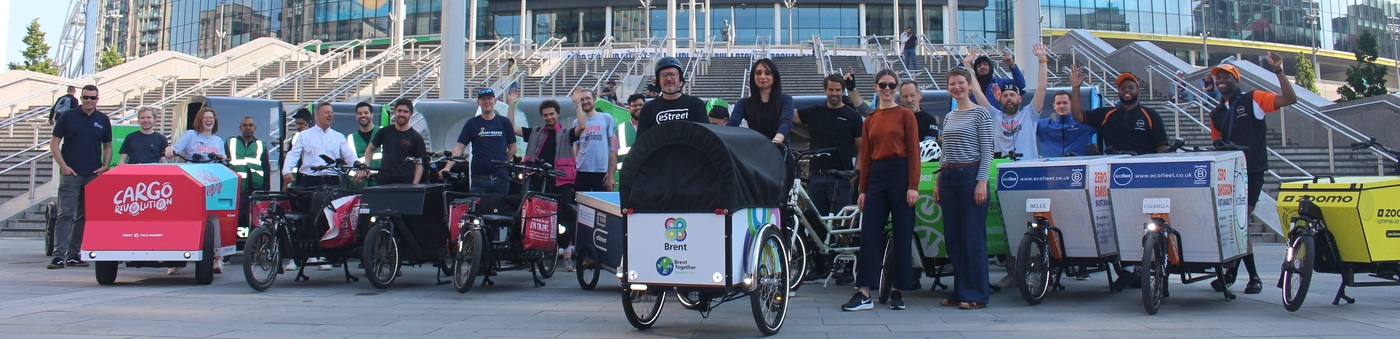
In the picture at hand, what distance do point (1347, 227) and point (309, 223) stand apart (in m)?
7.62

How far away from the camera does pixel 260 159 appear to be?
10.7m

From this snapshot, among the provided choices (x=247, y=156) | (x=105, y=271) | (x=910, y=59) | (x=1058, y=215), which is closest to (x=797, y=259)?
(x=1058, y=215)

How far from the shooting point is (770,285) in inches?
220

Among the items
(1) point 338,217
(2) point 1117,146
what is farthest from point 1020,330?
(1) point 338,217

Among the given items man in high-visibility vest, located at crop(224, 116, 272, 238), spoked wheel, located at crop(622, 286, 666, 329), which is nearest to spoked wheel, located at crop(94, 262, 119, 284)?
man in high-visibility vest, located at crop(224, 116, 272, 238)

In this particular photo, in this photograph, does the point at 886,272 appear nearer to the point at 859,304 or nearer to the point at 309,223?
the point at 859,304

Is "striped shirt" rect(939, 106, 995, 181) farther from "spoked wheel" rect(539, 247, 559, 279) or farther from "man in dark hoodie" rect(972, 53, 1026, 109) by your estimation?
"spoked wheel" rect(539, 247, 559, 279)

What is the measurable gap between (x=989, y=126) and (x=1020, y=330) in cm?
152

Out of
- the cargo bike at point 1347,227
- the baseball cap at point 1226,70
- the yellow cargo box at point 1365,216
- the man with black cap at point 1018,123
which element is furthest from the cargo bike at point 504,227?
the yellow cargo box at point 1365,216

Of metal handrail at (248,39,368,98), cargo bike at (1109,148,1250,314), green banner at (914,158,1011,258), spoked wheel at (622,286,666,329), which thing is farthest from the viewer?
metal handrail at (248,39,368,98)

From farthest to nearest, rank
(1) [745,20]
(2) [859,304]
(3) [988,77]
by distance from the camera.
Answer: (1) [745,20], (3) [988,77], (2) [859,304]

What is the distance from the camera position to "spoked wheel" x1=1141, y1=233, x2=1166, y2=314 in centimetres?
632

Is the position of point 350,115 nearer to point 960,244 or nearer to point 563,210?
point 563,210

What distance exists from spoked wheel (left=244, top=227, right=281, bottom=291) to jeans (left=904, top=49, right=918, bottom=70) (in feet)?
73.2
